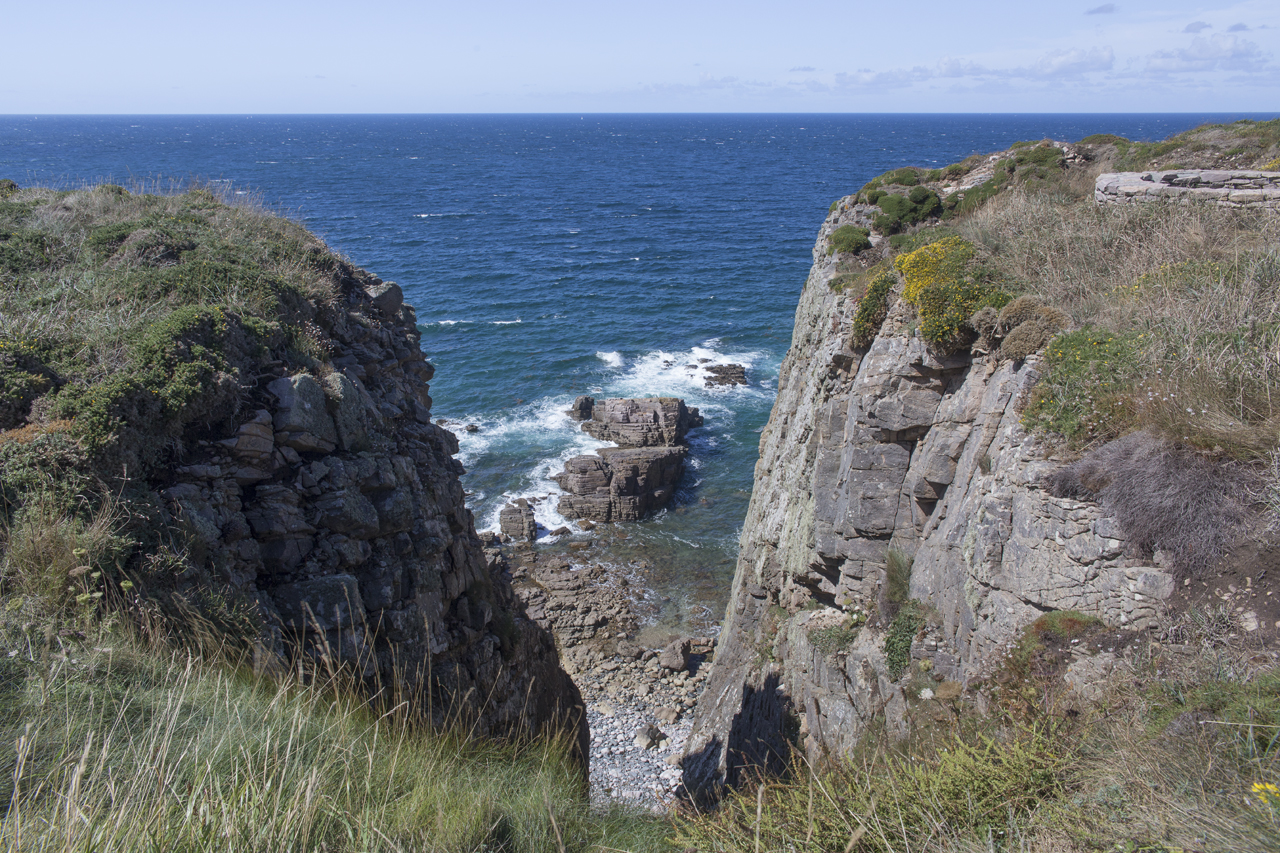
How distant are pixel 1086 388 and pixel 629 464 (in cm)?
2691

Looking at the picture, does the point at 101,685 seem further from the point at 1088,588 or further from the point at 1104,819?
the point at 1088,588

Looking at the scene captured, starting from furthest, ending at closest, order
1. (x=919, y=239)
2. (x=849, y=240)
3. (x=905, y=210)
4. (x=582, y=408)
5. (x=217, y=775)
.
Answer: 1. (x=582, y=408)
2. (x=905, y=210)
3. (x=849, y=240)
4. (x=919, y=239)
5. (x=217, y=775)

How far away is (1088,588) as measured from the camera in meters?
9.45

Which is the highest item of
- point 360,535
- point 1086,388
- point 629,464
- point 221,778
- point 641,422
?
point 1086,388

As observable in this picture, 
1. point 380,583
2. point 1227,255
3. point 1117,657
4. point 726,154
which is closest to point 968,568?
point 1117,657

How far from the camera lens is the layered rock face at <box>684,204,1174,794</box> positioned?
10.1m

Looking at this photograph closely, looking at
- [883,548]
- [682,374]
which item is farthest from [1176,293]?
[682,374]

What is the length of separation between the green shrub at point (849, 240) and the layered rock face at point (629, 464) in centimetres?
1639

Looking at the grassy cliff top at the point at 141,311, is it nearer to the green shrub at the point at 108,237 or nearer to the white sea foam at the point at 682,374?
the green shrub at the point at 108,237

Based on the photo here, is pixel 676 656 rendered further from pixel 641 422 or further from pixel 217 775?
pixel 217 775

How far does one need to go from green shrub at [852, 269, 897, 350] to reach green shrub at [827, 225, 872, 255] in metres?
5.89

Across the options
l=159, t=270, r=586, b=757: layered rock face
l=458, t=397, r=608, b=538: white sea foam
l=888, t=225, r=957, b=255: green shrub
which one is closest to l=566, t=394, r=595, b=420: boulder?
l=458, t=397, r=608, b=538: white sea foam

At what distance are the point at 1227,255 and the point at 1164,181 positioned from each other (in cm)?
697

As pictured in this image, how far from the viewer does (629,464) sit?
120 feet
